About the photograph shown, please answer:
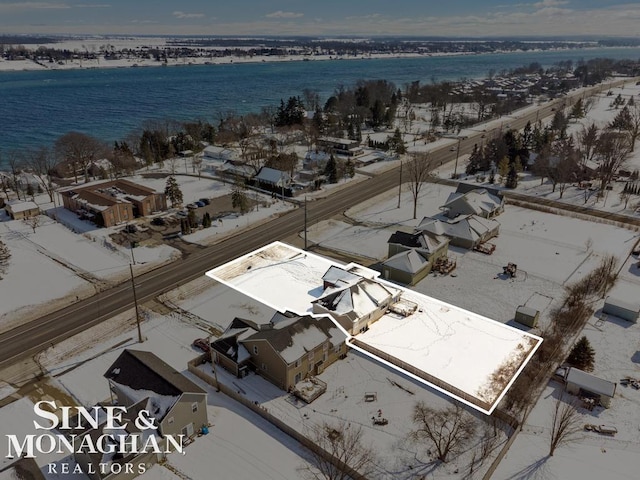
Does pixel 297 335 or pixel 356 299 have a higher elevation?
pixel 356 299

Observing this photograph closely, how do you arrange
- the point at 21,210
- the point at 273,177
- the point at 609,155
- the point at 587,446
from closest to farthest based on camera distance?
the point at 587,446, the point at 21,210, the point at 273,177, the point at 609,155

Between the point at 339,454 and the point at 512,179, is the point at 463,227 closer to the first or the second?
the point at 512,179

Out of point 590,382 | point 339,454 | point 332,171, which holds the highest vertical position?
point 332,171

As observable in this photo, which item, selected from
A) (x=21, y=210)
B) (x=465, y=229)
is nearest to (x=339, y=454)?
(x=465, y=229)

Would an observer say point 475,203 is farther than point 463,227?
Yes

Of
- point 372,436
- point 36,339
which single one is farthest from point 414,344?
point 36,339

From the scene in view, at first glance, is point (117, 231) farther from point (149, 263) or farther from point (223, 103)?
point (223, 103)
